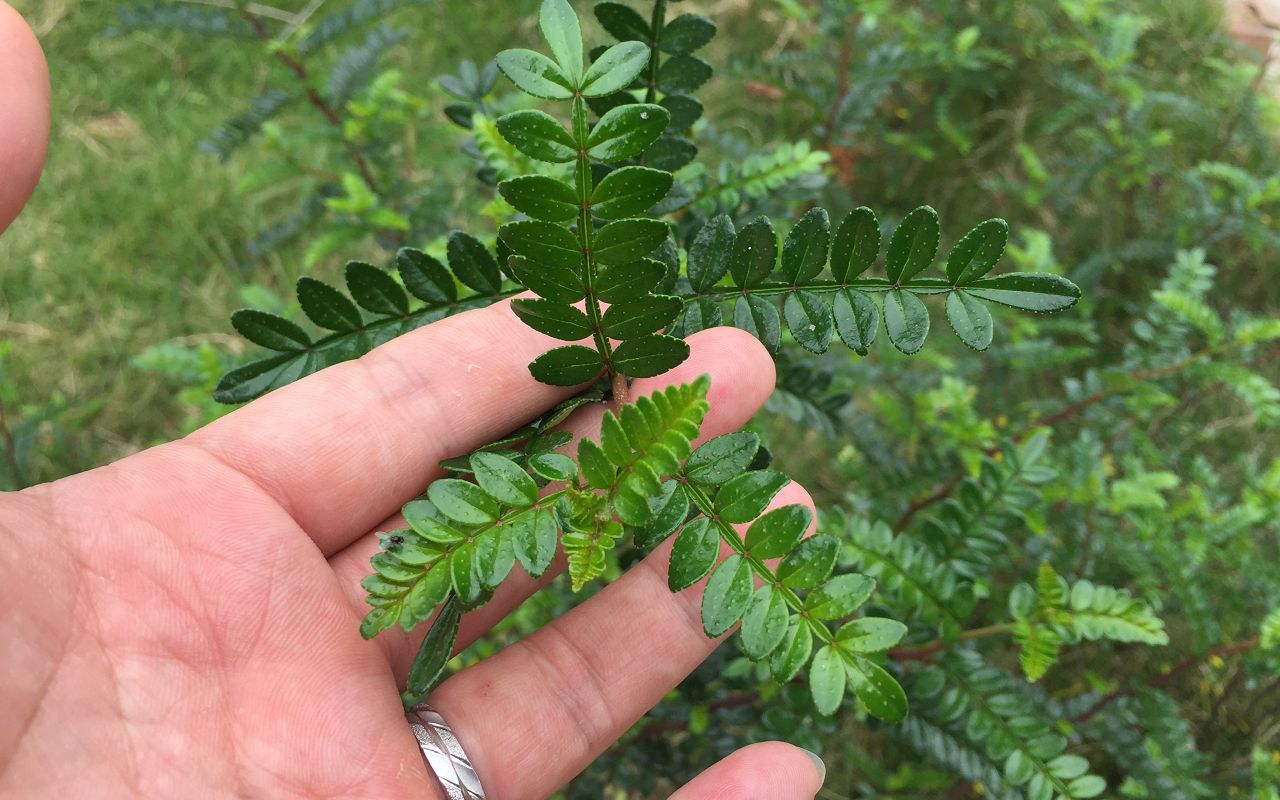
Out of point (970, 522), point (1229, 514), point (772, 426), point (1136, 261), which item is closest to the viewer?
point (970, 522)

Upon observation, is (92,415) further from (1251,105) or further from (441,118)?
(1251,105)

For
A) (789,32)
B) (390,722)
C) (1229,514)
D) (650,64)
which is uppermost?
(650,64)

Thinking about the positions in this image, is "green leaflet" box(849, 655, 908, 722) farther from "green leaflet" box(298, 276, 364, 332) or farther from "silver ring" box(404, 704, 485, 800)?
"green leaflet" box(298, 276, 364, 332)

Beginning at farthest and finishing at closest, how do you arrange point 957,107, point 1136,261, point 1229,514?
point 957,107 < point 1136,261 < point 1229,514

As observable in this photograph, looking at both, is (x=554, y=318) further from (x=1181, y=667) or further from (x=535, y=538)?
(x=1181, y=667)

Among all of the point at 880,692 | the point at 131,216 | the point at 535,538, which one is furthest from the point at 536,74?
the point at 131,216

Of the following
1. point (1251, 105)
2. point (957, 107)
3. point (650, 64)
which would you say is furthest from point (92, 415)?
point (1251, 105)
